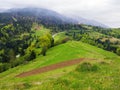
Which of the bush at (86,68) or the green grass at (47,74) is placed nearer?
the green grass at (47,74)

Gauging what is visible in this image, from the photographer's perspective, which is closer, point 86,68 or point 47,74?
point 86,68

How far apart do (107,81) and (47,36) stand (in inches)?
5349

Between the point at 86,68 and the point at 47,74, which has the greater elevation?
the point at 86,68

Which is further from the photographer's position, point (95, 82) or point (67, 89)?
point (95, 82)

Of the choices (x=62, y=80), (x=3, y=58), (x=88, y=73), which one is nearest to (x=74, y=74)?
(x=88, y=73)

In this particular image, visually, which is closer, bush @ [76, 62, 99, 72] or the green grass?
the green grass

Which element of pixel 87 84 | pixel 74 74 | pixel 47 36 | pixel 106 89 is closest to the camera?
pixel 106 89

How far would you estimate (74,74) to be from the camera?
1638 inches

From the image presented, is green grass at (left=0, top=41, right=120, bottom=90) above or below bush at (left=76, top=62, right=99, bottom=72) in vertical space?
below

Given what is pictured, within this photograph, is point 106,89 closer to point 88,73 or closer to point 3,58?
point 88,73

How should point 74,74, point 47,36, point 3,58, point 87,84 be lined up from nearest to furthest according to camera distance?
1. point 87,84
2. point 74,74
3. point 47,36
4. point 3,58

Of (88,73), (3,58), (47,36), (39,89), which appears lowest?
(3,58)

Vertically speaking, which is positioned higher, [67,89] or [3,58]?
[67,89]

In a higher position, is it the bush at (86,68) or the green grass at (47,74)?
the bush at (86,68)
